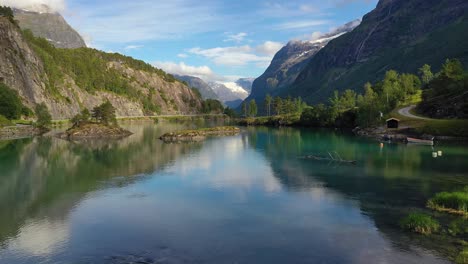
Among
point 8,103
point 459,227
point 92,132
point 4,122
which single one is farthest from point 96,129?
point 459,227

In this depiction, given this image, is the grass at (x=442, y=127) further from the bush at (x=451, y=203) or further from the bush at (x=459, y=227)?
the bush at (x=459, y=227)

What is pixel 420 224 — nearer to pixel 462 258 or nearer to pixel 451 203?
pixel 462 258

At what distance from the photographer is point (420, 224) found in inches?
1547

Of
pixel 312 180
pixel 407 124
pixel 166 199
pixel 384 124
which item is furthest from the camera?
pixel 384 124

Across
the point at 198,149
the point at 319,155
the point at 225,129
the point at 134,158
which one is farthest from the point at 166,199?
the point at 225,129

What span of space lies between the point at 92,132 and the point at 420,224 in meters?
143

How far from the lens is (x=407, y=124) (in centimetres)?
14900

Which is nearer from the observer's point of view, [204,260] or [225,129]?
[204,260]

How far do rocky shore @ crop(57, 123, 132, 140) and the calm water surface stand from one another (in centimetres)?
5716

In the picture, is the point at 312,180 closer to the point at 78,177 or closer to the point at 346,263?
the point at 346,263

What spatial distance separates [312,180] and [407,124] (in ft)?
311

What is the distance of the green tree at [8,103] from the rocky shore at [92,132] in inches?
1289

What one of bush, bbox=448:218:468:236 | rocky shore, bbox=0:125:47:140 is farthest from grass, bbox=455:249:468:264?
rocky shore, bbox=0:125:47:140

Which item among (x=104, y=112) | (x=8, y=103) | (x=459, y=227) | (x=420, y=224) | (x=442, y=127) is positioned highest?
(x=8, y=103)
